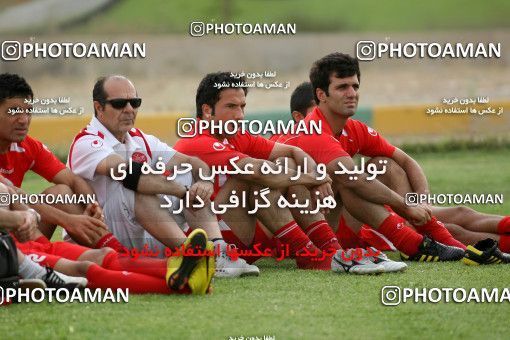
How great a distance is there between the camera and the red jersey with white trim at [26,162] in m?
8.40

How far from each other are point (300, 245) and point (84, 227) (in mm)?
1658

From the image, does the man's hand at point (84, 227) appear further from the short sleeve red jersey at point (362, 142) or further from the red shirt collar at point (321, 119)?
the short sleeve red jersey at point (362, 142)

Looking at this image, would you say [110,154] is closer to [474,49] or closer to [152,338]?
[152,338]

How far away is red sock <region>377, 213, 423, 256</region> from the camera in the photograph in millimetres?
8781

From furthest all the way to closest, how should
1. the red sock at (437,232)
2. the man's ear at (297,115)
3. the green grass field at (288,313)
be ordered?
1. the man's ear at (297,115)
2. the red sock at (437,232)
3. the green grass field at (288,313)

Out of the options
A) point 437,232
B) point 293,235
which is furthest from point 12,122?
point 437,232

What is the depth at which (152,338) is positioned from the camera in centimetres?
601

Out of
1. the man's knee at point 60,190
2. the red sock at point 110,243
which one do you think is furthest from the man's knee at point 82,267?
the man's knee at point 60,190

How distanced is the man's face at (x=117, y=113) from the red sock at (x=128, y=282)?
159 centimetres

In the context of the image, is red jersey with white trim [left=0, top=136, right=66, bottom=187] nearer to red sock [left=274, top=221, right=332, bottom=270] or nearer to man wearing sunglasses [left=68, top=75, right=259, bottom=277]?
man wearing sunglasses [left=68, top=75, right=259, bottom=277]

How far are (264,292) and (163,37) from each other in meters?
17.6

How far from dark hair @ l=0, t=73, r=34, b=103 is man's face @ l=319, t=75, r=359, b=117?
7.86 ft

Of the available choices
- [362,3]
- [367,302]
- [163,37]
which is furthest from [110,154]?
[362,3]

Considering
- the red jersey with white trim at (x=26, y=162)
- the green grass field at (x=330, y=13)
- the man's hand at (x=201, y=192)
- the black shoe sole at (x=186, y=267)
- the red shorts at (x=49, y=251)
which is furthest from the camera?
the green grass field at (x=330, y=13)
